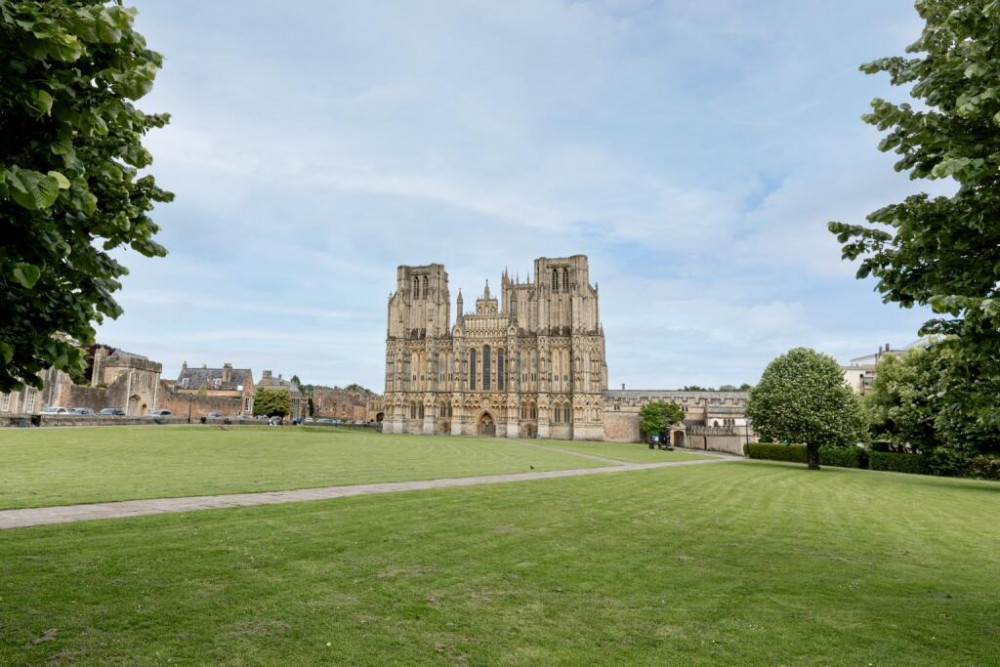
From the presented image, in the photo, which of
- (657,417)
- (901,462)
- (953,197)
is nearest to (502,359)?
(657,417)

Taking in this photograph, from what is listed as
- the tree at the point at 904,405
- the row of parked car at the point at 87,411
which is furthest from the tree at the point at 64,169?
the row of parked car at the point at 87,411

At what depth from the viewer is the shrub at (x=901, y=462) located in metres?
48.1

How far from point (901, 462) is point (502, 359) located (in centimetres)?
5894

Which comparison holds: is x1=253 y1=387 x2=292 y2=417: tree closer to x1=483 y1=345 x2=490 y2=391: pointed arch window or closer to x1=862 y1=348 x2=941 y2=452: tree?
x1=483 y1=345 x2=490 y2=391: pointed arch window

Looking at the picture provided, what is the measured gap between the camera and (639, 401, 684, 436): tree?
8762cm

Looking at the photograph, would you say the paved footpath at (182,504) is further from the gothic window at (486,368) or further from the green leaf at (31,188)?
the gothic window at (486,368)

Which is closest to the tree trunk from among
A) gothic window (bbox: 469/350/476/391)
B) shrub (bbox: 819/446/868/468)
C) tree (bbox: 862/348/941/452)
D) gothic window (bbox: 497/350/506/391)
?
tree (bbox: 862/348/941/452)

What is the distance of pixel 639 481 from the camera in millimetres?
26844

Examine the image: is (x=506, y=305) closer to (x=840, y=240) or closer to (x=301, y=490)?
(x=301, y=490)

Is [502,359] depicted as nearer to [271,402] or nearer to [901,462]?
[271,402]

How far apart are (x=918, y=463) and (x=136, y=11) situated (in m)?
58.4

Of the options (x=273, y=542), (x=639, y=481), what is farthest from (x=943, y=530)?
(x=273, y=542)

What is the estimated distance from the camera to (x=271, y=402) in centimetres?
10088

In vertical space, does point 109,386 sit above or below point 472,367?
below
